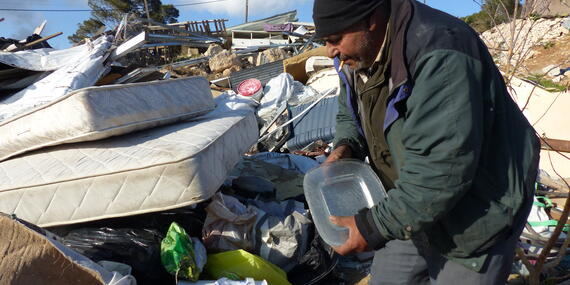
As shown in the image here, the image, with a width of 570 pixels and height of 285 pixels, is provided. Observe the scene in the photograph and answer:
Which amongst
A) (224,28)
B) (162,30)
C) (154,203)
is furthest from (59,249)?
(224,28)

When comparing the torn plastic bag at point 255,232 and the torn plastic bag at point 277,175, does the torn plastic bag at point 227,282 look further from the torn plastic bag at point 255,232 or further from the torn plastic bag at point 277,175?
the torn plastic bag at point 277,175

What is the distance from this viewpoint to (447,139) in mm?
1100

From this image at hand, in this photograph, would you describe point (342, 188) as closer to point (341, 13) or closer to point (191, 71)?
point (341, 13)

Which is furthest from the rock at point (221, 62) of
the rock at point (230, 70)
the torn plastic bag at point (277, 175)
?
the torn plastic bag at point (277, 175)

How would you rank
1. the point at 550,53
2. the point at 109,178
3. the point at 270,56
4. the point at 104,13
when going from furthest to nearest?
1. the point at 104,13
2. the point at 550,53
3. the point at 270,56
4. the point at 109,178

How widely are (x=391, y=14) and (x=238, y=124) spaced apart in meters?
1.93

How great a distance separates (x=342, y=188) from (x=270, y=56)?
9.60m

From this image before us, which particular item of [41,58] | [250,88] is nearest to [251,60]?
[250,88]

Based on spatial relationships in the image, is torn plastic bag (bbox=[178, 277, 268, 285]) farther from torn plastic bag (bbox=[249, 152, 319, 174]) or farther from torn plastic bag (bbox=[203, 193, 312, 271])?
torn plastic bag (bbox=[249, 152, 319, 174])

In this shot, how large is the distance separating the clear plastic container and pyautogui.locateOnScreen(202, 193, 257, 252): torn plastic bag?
2.75 feet

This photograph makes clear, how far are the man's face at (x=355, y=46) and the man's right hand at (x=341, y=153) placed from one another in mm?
497

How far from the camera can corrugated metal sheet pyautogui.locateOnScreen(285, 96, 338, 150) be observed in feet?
16.6

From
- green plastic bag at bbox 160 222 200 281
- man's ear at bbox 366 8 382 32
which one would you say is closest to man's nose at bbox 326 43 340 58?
man's ear at bbox 366 8 382 32

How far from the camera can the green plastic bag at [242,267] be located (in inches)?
90.7
